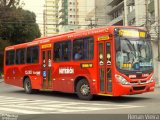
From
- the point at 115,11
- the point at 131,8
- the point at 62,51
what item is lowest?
the point at 62,51

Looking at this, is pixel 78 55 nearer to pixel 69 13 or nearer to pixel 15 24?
pixel 15 24

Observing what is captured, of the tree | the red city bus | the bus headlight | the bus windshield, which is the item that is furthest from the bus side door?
the tree

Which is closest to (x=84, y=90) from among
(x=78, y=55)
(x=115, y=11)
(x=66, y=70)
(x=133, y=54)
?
(x=78, y=55)

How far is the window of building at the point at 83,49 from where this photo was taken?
16.1m

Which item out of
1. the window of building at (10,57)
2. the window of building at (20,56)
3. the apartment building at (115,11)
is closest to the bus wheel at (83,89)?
the window of building at (20,56)

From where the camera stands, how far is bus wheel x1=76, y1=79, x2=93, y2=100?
642 inches

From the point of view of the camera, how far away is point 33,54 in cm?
2103

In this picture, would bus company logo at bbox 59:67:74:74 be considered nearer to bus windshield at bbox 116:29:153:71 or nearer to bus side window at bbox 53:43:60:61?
bus side window at bbox 53:43:60:61

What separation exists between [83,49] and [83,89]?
6.06ft

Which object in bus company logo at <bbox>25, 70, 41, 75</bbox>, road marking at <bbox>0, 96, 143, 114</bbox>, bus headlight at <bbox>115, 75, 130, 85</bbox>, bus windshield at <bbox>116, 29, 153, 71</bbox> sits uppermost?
bus windshield at <bbox>116, 29, 153, 71</bbox>

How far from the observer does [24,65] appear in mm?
22031

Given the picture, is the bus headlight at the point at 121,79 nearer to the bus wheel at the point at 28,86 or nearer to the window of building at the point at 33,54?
the window of building at the point at 33,54

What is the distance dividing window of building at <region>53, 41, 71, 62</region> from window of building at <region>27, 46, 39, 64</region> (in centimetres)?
219

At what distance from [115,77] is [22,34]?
42.4m
